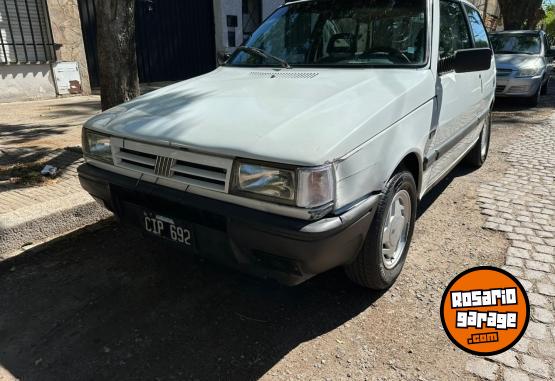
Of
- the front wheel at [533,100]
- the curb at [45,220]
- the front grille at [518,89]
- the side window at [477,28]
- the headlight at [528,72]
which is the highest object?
the side window at [477,28]

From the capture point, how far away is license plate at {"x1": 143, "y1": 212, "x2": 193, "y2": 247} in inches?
90.8

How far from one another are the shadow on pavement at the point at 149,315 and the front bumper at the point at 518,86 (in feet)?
26.4

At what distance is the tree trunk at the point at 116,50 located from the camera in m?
4.19

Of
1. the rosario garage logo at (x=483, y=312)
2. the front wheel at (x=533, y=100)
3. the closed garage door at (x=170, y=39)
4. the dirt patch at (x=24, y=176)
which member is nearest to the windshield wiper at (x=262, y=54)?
the rosario garage logo at (x=483, y=312)

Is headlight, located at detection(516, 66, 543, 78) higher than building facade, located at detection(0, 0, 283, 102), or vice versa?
building facade, located at detection(0, 0, 283, 102)

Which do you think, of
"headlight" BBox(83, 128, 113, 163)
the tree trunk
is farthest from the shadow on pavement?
the tree trunk

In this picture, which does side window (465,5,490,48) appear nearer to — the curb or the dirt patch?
the curb

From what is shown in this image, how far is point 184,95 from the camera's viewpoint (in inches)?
111

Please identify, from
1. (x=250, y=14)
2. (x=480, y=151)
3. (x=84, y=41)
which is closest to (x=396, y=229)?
(x=480, y=151)

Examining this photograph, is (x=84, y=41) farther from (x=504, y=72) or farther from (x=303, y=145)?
(x=504, y=72)

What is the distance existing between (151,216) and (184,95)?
2.81 ft

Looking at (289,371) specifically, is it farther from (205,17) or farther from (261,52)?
(205,17)

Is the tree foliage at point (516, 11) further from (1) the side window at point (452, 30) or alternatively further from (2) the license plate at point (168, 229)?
(2) the license plate at point (168, 229)

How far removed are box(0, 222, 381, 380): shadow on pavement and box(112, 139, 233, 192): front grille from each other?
82 centimetres
